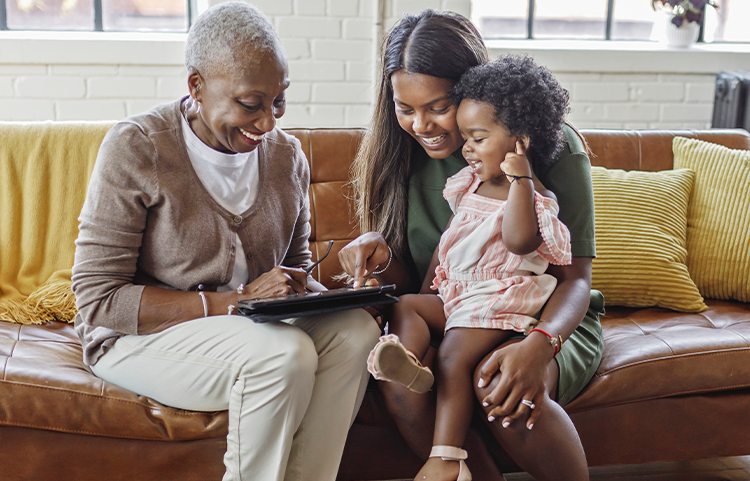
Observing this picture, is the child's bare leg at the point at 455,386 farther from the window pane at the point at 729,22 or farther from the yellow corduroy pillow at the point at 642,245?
the window pane at the point at 729,22

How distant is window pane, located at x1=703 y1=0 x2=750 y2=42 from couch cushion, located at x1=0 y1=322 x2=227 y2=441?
3.38 metres

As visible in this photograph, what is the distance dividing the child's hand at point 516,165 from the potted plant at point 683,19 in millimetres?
2384

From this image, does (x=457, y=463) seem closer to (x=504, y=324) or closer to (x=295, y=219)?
(x=504, y=324)

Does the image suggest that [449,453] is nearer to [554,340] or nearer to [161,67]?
[554,340]

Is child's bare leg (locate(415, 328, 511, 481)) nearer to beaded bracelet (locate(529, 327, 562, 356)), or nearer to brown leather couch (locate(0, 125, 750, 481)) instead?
beaded bracelet (locate(529, 327, 562, 356))

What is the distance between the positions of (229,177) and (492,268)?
64cm

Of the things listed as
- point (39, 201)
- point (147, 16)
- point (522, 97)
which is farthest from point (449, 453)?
point (147, 16)

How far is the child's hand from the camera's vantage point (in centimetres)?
143

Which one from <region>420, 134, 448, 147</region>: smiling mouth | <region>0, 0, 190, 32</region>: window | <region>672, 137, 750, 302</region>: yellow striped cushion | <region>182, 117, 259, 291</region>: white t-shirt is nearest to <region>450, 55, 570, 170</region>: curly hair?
<region>420, 134, 448, 147</region>: smiling mouth

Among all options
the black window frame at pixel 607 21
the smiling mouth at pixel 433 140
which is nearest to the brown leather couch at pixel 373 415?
→ the smiling mouth at pixel 433 140

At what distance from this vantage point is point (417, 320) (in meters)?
1.54

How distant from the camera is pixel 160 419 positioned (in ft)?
4.83

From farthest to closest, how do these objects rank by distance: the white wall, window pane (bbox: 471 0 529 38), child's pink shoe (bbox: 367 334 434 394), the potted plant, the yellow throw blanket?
window pane (bbox: 471 0 529 38) → the potted plant → the white wall → the yellow throw blanket → child's pink shoe (bbox: 367 334 434 394)

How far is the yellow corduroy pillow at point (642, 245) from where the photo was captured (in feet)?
6.70
